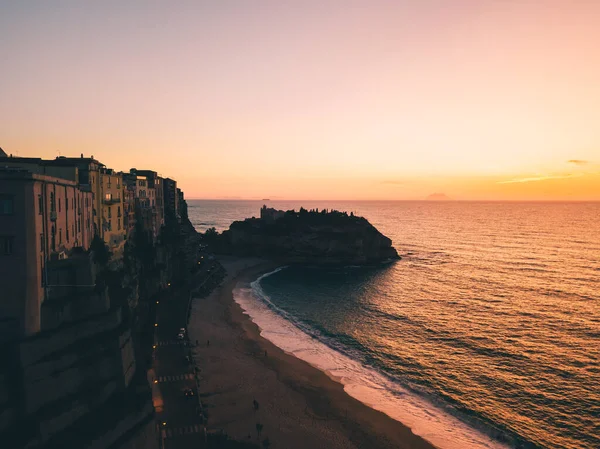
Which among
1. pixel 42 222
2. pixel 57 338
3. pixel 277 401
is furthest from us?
pixel 277 401

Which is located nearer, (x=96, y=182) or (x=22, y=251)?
(x=22, y=251)

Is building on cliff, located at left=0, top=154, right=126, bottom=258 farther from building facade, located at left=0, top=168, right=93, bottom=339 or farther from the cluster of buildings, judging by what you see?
building facade, located at left=0, top=168, right=93, bottom=339

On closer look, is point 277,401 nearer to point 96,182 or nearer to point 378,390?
point 378,390

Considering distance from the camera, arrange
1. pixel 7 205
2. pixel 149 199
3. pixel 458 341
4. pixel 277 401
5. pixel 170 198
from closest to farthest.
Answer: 1. pixel 7 205
2. pixel 277 401
3. pixel 458 341
4. pixel 149 199
5. pixel 170 198

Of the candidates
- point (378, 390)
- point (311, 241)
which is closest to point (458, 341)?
point (378, 390)

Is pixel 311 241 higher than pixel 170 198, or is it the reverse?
pixel 170 198

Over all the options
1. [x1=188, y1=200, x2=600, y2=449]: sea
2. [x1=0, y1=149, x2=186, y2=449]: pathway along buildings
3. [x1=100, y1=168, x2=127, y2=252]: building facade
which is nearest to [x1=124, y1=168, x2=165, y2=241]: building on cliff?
[x1=100, y1=168, x2=127, y2=252]: building facade

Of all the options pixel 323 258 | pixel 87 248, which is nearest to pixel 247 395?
pixel 87 248
